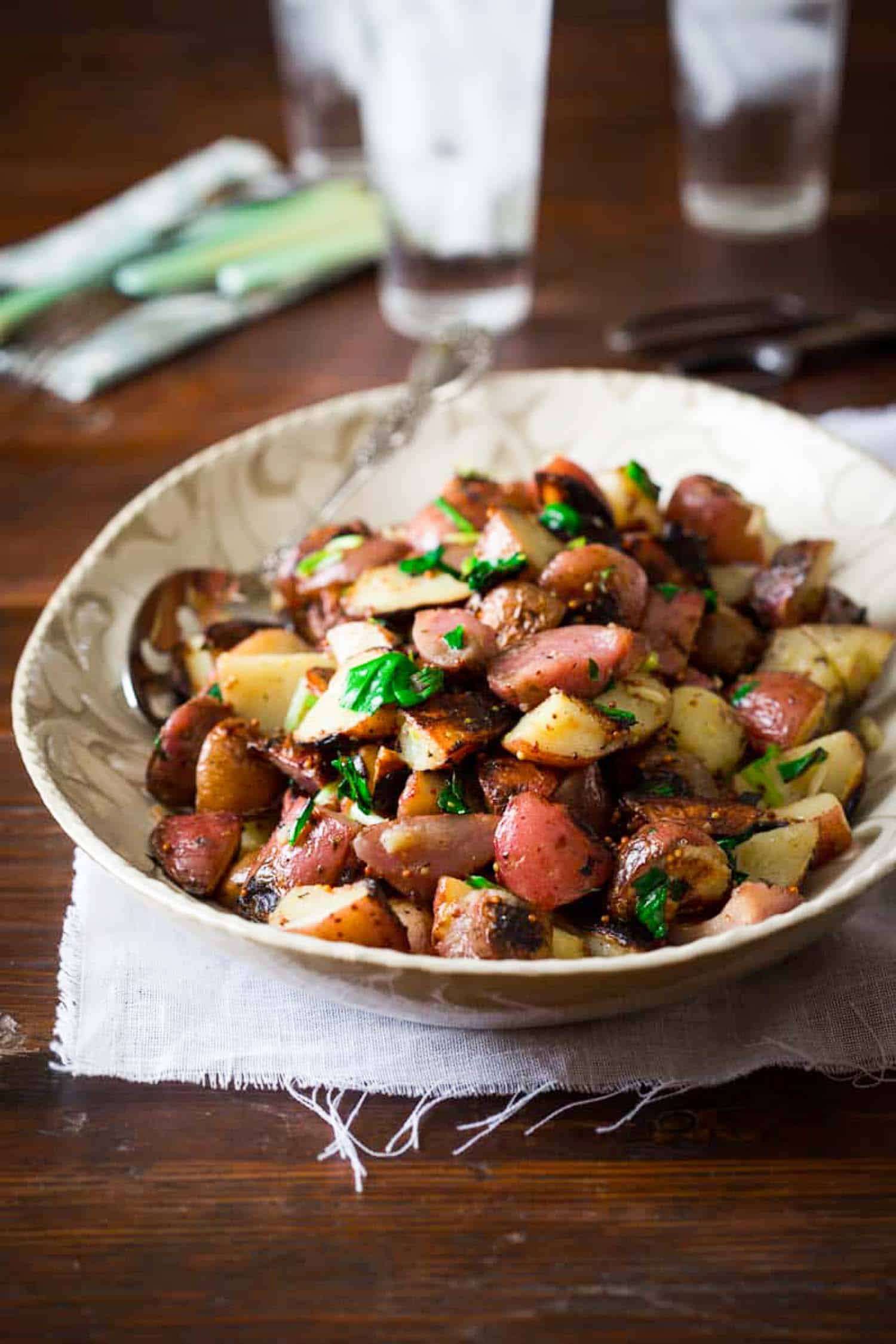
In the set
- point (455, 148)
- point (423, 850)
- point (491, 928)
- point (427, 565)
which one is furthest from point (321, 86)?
point (491, 928)

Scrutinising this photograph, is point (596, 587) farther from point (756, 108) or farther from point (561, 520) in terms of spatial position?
point (756, 108)

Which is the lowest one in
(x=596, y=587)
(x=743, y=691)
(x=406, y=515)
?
(x=406, y=515)

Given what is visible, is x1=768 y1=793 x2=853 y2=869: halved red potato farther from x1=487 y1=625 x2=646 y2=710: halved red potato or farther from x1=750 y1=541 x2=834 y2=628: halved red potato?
x1=750 y1=541 x2=834 y2=628: halved red potato

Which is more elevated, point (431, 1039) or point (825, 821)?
point (825, 821)

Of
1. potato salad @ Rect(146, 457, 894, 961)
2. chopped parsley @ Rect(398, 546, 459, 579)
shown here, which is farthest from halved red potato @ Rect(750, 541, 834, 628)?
chopped parsley @ Rect(398, 546, 459, 579)

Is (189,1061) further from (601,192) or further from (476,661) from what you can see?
(601,192)

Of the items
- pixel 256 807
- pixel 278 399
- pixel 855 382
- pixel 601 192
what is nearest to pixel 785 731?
pixel 256 807

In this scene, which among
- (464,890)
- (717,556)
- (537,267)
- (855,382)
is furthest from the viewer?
(537,267)
